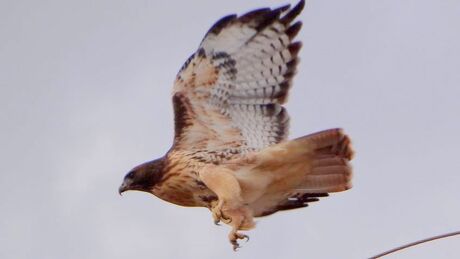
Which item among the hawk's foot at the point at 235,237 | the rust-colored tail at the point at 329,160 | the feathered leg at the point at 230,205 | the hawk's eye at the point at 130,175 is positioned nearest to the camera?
the hawk's foot at the point at 235,237

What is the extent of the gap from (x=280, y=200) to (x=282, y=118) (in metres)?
0.99

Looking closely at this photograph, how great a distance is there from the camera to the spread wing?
862cm

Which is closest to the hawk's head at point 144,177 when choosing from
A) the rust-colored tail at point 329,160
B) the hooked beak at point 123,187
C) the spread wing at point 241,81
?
the hooked beak at point 123,187

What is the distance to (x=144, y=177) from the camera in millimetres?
8305

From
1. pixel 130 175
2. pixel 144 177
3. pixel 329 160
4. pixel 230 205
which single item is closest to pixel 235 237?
pixel 230 205

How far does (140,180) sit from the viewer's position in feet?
27.4

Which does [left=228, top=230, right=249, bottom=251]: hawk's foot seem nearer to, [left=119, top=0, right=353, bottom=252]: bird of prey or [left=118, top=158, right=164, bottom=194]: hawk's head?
[left=119, top=0, right=353, bottom=252]: bird of prey

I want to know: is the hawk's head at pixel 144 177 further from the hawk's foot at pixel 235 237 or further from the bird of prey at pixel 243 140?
the hawk's foot at pixel 235 237

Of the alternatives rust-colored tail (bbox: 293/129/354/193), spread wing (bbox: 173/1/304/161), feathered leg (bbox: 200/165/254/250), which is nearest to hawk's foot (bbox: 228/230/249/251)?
feathered leg (bbox: 200/165/254/250)

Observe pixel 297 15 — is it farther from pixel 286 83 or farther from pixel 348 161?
pixel 348 161

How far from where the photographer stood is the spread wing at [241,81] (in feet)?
28.3

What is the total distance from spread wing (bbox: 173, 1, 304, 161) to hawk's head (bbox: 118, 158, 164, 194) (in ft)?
0.94

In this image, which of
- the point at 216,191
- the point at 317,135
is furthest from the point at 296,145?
the point at 216,191

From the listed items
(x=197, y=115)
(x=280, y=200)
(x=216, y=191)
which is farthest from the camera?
(x=197, y=115)
